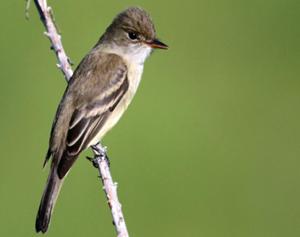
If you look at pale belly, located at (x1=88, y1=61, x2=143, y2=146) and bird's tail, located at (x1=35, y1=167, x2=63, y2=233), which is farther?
pale belly, located at (x1=88, y1=61, x2=143, y2=146)

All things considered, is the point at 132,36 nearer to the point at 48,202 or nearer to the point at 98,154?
the point at 98,154

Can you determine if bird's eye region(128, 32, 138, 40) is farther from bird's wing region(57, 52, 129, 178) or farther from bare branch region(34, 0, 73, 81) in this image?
bare branch region(34, 0, 73, 81)

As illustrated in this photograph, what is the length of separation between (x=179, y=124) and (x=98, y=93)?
13.2ft

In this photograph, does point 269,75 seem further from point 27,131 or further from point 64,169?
point 64,169

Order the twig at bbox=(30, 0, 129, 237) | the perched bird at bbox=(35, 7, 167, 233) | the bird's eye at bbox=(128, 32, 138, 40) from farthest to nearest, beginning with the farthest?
the bird's eye at bbox=(128, 32, 138, 40) → the perched bird at bbox=(35, 7, 167, 233) → the twig at bbox=(30, 0, 129, 237)

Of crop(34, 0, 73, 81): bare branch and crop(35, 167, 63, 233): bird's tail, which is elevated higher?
crop(34, 0, 73, 81): bare branch

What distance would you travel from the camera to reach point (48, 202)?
24.8ft

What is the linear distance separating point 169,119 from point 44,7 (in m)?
4.39

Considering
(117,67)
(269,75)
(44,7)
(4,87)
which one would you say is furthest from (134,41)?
(269,75)

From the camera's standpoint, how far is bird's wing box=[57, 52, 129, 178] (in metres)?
7.76

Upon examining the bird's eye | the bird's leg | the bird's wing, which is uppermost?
the bird's eye

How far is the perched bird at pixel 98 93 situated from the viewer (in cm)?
773

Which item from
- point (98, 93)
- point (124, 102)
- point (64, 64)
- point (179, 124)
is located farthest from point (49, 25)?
point (179, 124)

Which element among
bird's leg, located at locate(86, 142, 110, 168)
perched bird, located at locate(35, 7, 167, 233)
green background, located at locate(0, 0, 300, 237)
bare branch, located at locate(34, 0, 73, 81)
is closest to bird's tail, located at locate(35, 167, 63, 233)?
perched bird, located at locate(35, 7, 167, 233)
